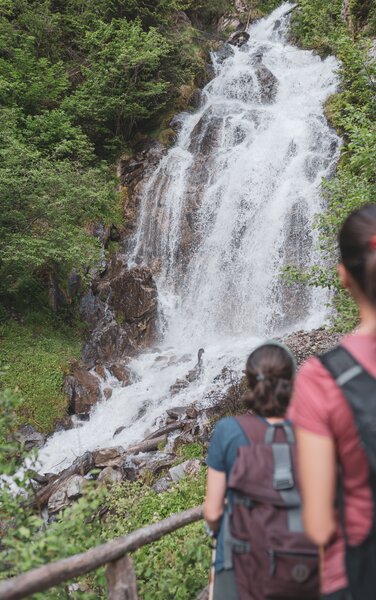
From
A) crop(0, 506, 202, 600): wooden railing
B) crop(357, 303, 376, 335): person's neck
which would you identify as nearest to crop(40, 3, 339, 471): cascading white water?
crop(0, 506, 202, 600): wooden railing

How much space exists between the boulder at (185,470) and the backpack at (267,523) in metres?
5.43

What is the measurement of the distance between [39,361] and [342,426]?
1122cm

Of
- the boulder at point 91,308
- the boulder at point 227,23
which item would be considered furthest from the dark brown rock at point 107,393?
the boulder at point 227,23

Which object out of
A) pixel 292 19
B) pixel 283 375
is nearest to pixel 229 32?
pixel 292 19

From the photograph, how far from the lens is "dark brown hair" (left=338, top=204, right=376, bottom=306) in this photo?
4.35ft

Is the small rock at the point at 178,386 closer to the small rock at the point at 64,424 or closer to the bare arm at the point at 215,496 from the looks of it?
the small rock at the point at 64,424

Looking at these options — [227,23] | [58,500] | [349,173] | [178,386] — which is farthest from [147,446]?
[227,23]

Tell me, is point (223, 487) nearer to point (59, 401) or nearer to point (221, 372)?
point (221, 372)

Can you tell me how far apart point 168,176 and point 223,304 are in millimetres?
5841

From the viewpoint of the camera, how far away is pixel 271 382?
1874 millimetres

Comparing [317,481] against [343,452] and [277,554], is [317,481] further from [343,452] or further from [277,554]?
[277,554]

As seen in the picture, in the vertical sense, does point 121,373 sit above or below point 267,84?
below

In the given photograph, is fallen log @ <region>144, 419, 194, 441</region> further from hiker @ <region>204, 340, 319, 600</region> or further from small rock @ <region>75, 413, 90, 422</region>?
hiker @ <region>204, 340, 319, 600</region>

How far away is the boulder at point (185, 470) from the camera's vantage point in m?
7.05
